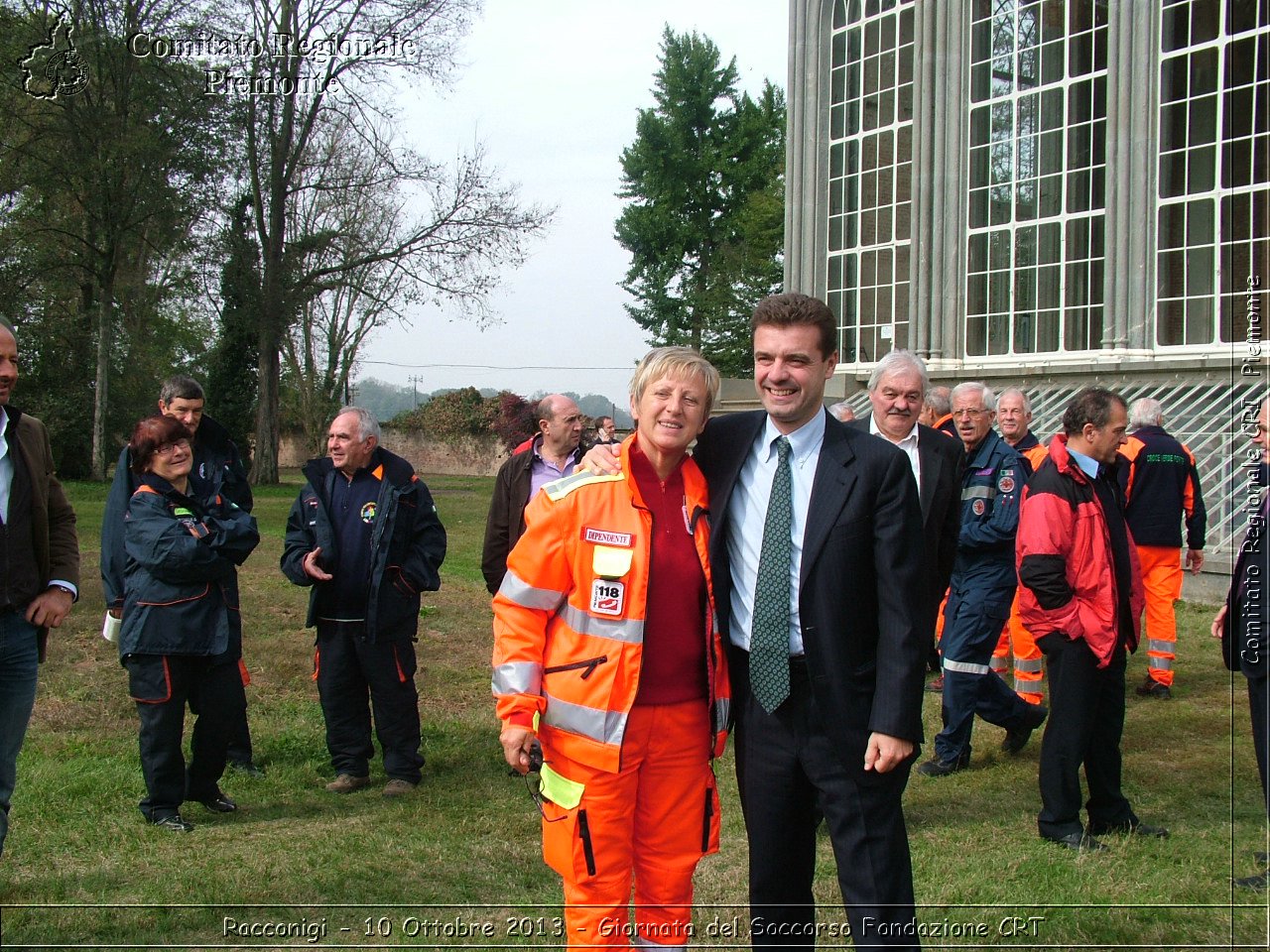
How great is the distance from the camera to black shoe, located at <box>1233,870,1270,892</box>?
3.36m

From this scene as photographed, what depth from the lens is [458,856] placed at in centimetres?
517

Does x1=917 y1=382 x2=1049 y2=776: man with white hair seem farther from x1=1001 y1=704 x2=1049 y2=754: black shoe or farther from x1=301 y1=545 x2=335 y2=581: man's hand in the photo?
x1=301 y1=545 x2=335 y2=581: man's hand

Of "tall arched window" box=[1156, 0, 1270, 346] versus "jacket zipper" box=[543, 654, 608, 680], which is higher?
"tall arched window" box=[1156, 0, 1270, 346]

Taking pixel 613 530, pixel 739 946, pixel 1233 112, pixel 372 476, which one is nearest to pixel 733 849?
pixel 739 946

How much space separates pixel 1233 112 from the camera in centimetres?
1692

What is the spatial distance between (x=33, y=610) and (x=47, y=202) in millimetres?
27967

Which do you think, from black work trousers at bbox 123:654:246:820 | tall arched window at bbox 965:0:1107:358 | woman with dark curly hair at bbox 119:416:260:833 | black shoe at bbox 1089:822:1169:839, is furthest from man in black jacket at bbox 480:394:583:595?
tall arched window at bbox 965:0:1107:358

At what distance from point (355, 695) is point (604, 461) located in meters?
3.58

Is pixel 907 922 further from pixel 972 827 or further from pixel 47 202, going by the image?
pixel 47 202

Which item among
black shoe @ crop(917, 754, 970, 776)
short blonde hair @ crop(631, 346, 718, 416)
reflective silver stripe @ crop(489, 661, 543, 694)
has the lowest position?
black shoe @ crop(917, 754, 970, 776)

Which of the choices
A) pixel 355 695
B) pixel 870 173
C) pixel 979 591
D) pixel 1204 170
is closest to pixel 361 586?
pixel 355 695

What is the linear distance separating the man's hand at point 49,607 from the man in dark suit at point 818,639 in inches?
112

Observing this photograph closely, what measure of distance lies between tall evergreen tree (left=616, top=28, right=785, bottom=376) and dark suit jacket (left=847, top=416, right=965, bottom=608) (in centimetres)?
4931

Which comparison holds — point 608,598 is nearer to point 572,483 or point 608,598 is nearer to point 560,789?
point 572,483
